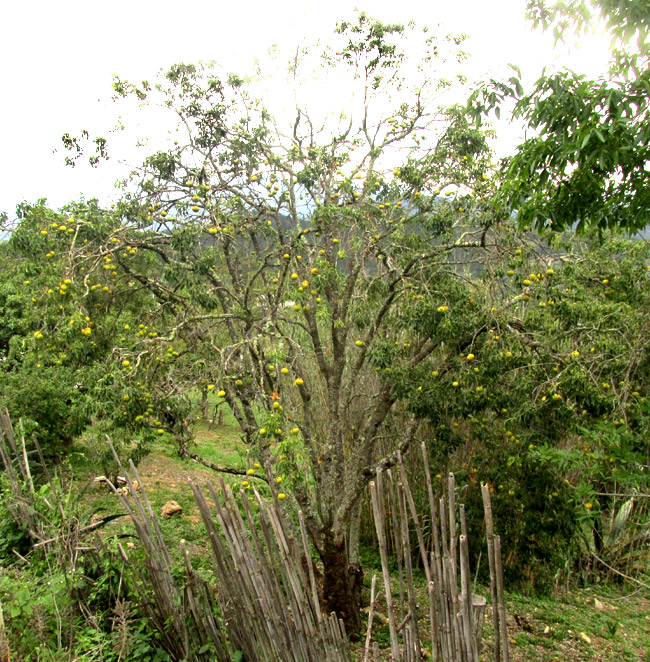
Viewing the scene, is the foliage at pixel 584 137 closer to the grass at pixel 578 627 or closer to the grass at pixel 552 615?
the grass at pixel 552 615

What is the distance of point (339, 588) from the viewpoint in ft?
15.9

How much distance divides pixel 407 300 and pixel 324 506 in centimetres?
210

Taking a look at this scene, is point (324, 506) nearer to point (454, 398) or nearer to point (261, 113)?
point (454, 398)

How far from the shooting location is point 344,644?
247 cm

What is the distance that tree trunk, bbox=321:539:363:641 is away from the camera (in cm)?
481

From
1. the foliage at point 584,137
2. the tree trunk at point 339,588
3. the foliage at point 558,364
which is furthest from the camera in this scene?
the tree trunk at point 339,588

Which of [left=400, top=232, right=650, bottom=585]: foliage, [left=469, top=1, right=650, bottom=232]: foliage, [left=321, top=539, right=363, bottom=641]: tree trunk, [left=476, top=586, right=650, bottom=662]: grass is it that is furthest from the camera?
[left=476, top=586, right=650, bottom=662]: grass

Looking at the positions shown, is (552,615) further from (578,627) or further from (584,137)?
(584,137)

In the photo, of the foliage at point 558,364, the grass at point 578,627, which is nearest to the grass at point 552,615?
the grass at point 578,627

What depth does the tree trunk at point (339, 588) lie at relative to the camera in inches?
189

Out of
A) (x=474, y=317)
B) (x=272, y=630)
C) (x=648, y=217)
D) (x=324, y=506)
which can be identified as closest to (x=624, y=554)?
(x=324, y=506)

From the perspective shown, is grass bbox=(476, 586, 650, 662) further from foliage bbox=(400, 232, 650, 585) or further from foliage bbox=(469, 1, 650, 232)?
foliage bbox=(469, 1, 650, 232)

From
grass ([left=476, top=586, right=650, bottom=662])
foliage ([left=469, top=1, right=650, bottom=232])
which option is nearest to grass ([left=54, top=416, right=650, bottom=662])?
grass ([left=476, top=586, right=650, bottom=662])

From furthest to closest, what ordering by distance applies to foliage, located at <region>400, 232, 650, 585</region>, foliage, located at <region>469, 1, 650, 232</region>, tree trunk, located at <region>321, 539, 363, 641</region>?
tree trunk, located at <region>321, 539, 363, 641</region>, foliage, located at <region>400, 232, 650, 585</region>, foliage, located at <region>469, 1, 650, 232</region>
